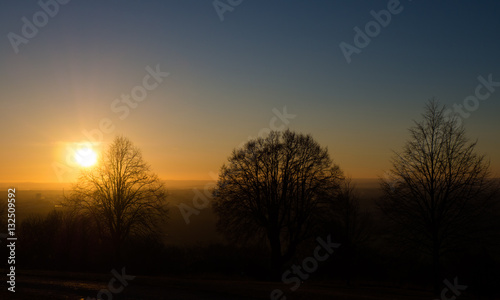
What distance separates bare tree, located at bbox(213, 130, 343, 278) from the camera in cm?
3325

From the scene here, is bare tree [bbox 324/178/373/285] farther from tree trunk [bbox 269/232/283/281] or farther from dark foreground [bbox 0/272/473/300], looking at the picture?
dark foreground [bbox 0/272/473/300]

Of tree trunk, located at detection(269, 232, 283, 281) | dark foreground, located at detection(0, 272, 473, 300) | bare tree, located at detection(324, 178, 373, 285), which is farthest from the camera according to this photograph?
tree trunk, located at detection(269, 232, 283, 281)

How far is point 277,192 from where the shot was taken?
34.0 meters

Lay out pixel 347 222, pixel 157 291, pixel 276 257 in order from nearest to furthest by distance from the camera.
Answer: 1. pixel 157 291
2. pixel 347 222
3. pixel 276 257

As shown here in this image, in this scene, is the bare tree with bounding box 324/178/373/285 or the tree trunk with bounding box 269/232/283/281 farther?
the tree trunk with bounding box 269/232/283/281

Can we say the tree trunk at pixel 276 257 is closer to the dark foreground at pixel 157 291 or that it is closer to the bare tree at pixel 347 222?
the bare tree at pixel 347 222

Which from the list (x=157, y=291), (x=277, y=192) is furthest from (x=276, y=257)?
(x=157, y=291)

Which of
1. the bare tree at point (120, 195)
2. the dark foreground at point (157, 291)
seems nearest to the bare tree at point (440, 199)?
the dark foreground at point (157, 291)

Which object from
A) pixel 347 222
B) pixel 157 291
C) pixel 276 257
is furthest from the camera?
pixel 276 257

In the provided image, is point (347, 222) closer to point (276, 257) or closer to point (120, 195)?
point (276, 257)

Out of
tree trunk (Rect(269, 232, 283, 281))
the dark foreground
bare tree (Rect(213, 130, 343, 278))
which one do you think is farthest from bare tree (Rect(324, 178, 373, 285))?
the dark foreground

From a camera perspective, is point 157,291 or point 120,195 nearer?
point 157,291

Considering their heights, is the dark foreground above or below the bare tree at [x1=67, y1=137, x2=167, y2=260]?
below

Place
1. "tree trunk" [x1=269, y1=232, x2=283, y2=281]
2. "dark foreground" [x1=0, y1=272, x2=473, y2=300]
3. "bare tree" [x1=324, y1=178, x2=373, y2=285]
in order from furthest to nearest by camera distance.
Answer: "tree trunk" [x1=269, y1=232, x2=283, y2=281] → "bare tree" [x1=324, y1=178, x2=373, y2=285] → "dark foreground" [x1=0, y1=272, x2=473, y2=300]
